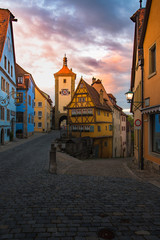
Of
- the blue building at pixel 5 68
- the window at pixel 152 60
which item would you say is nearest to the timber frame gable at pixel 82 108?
the blue building at pixel 5 68

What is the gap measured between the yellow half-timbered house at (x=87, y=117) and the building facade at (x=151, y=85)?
17.1 m

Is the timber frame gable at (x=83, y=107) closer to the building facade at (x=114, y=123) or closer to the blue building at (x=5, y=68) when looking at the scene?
the building facade at (x=114, y=123)

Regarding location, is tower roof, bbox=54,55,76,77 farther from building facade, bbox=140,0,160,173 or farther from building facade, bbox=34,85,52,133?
building facade, bbox=140,0,160,173

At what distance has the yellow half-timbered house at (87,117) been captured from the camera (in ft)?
92.1

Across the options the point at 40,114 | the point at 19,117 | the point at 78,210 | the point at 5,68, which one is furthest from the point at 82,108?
the point at 78,210

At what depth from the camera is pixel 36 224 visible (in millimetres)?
3676

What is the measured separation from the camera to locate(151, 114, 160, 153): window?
9430mm

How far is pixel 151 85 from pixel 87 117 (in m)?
18.7

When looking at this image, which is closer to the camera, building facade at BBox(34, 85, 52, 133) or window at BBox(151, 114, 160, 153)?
window at BBox(151, 114, 160, 153)

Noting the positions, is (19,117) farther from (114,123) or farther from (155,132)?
(155,132)

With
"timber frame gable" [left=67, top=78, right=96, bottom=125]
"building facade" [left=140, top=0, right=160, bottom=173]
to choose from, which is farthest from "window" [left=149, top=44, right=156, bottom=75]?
"timber frame gable" [left=67, top=78, right=96, bottom=125]

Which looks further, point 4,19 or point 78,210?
point 4,19

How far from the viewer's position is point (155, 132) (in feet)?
32.1

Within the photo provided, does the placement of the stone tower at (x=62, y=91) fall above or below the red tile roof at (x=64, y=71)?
below
